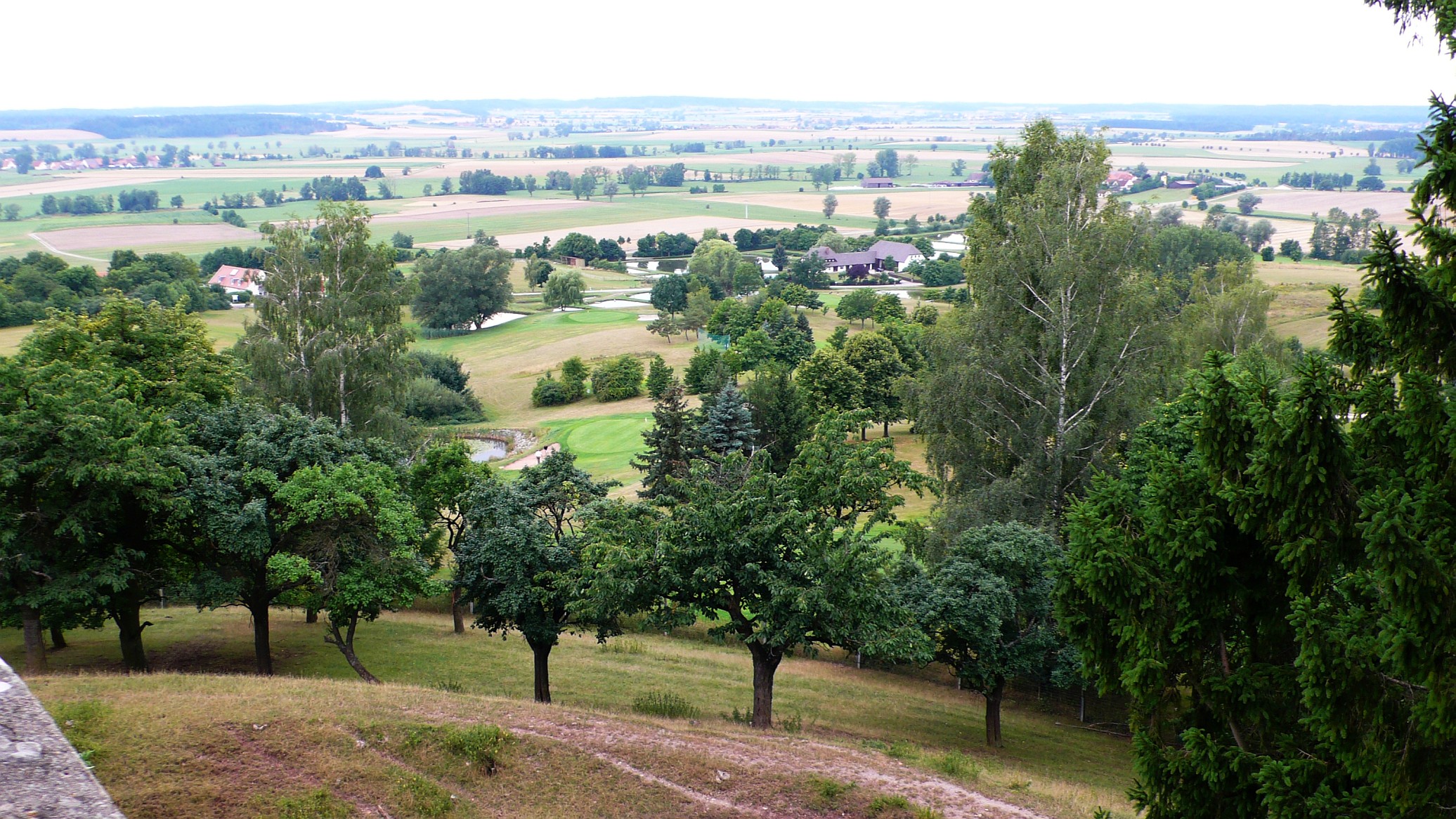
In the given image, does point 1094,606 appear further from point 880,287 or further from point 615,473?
point 880,287

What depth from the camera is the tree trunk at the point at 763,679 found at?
2258 cm

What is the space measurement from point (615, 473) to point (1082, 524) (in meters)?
53.6

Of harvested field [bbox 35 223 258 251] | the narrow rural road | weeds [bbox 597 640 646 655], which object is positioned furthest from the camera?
harvested field [bbox 35 223 258 251]

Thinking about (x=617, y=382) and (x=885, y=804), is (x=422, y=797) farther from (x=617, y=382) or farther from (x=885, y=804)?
(x=617, y=382)

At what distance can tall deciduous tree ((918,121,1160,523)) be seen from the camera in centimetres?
3253

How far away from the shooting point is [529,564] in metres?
24.6

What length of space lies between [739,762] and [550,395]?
251 ft

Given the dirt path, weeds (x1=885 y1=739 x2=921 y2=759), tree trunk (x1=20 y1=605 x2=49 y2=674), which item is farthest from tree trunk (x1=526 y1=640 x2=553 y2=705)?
tree trunk (x1=20 y1=605 x2=49 y2=674)

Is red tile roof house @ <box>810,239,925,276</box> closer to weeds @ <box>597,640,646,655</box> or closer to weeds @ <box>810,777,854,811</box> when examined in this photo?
weeds @ <box>597,640,646,655</box>

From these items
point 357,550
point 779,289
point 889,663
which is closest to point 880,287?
point 779,289

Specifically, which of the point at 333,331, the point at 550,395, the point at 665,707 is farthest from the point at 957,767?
the point at 550,395

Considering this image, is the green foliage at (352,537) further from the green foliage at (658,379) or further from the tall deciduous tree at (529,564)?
the green foliage at (658,379)

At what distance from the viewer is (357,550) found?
82.9ft

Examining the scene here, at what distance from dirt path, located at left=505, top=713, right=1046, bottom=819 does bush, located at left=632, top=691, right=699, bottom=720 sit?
3.27 metres
